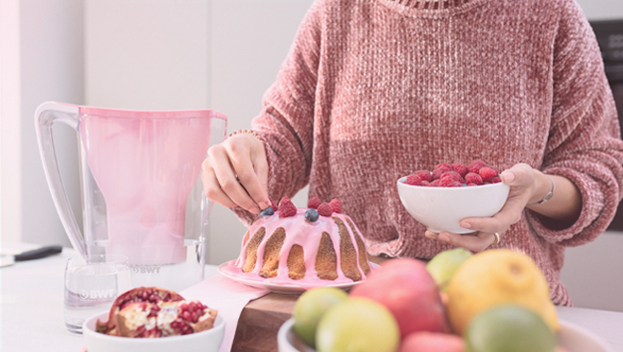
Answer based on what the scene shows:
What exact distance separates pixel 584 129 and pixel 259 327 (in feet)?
2.69

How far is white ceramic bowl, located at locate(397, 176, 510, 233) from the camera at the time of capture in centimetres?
75

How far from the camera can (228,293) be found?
710 mm

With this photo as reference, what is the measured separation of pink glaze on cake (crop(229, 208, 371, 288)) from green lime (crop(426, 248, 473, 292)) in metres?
0.35

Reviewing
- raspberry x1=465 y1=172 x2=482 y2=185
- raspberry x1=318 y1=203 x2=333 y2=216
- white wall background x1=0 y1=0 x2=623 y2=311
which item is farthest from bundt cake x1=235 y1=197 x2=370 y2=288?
white wall background x1=0 y1=0 x2=623 y2=311

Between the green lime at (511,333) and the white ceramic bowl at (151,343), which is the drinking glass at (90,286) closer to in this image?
the white ceramic bowl at (151,343)

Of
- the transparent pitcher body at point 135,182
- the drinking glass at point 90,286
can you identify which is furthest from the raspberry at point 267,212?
the drinking glass at point 90,286

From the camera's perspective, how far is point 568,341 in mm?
355

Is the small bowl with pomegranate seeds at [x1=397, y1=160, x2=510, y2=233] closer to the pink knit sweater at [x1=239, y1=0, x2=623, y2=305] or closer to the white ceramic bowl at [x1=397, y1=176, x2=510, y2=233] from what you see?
the white ceramic bowl at [x1=397, y1=176, x2=510, y2=233]

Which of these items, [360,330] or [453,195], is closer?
[360,330]

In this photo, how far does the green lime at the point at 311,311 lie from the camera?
0.35m

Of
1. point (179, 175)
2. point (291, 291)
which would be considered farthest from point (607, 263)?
point (179, 175)

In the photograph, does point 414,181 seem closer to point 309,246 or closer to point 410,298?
point 309,246

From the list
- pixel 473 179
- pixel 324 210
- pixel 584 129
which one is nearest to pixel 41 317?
pixel 324 210

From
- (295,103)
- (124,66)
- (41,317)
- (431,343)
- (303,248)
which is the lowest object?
(41,317)
